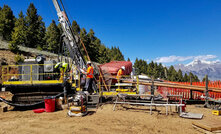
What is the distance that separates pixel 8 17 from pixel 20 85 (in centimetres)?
4522

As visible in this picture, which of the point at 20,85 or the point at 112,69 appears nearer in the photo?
the point at 20,85

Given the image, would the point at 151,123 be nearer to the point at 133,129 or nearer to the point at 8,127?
the point at 133,129

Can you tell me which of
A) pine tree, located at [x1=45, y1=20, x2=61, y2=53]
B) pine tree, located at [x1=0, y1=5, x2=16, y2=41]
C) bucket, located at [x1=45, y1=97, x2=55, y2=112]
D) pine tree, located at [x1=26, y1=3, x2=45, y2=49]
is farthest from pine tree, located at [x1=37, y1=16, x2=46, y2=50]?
bucket, located at [x1=45, y1=97, x2=55, y2=112]

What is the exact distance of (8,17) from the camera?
44031 mm

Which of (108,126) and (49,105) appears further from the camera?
(49,105)

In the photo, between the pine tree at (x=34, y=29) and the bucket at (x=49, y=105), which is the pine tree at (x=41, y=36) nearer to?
the pine tree at (x=34, y=29)

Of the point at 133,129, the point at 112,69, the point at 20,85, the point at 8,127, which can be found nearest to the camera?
the point at 133,129

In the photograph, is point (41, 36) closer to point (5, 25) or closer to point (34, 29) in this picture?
point (34, 29)

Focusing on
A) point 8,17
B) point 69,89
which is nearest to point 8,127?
point 69,89

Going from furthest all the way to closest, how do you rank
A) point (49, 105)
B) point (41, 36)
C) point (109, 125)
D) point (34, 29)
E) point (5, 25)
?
1. point (41, 36)
2. point (34, 29)
3. point (5, 25)
4. point (49, 105)
5. point (109, 125)

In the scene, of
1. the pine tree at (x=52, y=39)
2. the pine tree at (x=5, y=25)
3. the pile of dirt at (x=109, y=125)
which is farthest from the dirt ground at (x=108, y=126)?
the pine tree at (x=5, y=25)

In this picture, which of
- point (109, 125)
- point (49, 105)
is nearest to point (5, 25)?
point (49, 105)

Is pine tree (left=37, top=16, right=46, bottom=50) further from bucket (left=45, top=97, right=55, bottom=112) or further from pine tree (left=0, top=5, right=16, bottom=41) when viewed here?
bucket (left=45, top=97, right=55, bottom=112)

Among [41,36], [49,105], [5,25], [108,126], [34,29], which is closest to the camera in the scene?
[108,126]
